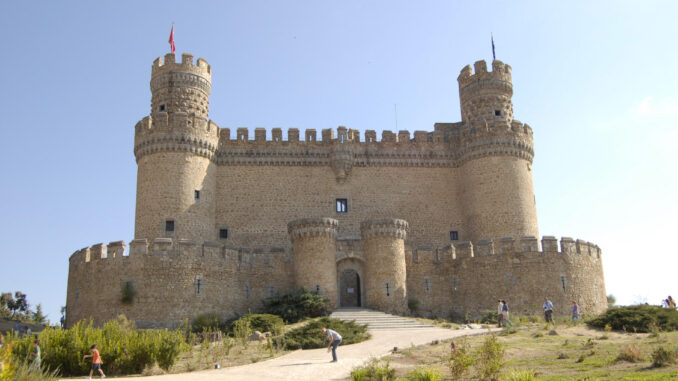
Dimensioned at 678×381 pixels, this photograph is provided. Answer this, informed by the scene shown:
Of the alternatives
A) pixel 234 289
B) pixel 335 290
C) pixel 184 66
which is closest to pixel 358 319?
pixel 335 290

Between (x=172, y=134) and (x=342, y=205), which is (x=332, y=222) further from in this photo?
(x=172, y=134)

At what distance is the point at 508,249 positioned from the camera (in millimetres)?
26938

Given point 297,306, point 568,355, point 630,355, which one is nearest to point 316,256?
point 297,306

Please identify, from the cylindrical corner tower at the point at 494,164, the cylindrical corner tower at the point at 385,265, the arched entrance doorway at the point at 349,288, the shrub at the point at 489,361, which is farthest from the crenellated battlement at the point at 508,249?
the shrub at the point at 489,361

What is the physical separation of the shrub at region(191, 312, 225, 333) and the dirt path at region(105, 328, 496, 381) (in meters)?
6.39

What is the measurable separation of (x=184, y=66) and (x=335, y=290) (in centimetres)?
1354

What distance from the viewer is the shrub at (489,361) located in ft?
42.5

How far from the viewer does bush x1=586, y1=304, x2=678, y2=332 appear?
2019 centimetres

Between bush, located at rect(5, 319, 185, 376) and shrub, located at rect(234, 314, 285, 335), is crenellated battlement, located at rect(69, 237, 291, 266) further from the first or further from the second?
bush, located at rect(5, 319, 185, 376)

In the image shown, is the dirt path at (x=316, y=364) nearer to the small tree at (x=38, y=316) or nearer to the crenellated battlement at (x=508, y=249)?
the crenellated battlement at (x=508, y=249)

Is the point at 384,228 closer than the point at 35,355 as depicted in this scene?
No

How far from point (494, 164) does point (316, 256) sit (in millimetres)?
10825

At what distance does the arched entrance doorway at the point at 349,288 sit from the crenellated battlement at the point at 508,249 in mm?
3322

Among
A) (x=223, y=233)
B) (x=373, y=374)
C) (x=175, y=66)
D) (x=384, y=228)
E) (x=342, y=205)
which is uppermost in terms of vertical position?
(x=175, y=66)
